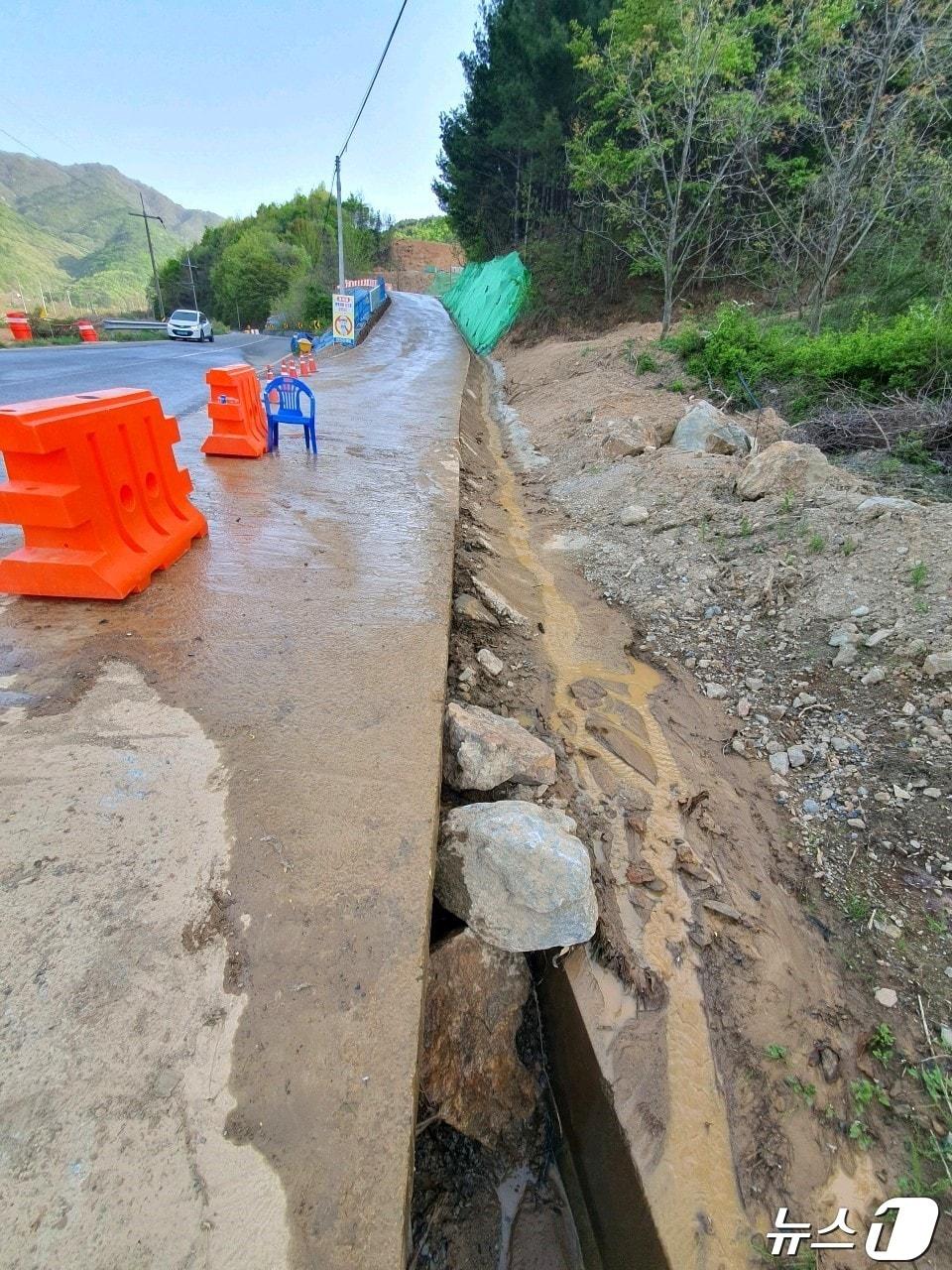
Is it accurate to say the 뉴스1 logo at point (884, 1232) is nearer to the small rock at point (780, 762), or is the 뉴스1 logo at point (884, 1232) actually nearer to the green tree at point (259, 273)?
the small rock at point (780, 762)

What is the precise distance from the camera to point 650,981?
91.4 inches

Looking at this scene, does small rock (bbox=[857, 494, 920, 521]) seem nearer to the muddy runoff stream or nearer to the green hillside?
the muddy runoff stream

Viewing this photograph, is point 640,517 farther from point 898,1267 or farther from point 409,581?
point 898,1267

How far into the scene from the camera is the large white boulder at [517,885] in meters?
2.22

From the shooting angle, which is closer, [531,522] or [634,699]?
[634,699]

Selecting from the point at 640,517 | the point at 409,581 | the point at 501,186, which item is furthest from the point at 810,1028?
the point at 501,186

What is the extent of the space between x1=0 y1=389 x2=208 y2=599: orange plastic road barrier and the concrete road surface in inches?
6.4

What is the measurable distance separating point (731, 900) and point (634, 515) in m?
4.28

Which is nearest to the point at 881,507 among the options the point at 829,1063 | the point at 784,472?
the point at 784,472

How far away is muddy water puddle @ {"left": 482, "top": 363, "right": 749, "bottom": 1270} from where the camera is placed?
1.83m

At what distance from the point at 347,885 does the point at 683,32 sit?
16.0 meters

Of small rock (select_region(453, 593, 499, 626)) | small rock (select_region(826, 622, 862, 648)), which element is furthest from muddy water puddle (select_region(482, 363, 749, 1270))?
small rock (select_region(826, 622, 862, 648))

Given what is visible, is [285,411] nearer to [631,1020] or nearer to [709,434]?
[709,434]

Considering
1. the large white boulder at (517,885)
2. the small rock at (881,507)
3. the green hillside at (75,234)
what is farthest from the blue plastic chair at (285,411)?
the green hillside at (75,234)
